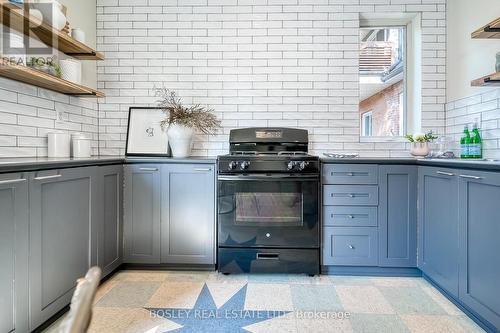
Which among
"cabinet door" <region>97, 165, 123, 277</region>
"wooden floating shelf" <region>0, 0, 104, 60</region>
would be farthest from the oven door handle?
"wooden floating shelf" <region>0, 0, 104, 60</region>

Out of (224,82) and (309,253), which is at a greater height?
(224,82)

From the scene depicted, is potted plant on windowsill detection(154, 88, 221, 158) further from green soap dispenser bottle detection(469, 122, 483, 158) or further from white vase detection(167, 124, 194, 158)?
green soap dispenser bottle detection(469, 122, 483, 158)

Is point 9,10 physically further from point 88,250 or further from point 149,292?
point 149,292

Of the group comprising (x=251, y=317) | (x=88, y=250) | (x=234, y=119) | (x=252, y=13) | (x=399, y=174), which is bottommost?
(x=251, y=317)

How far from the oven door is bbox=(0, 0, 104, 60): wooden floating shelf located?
150 cm

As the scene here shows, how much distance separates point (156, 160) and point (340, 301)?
1.73 meters

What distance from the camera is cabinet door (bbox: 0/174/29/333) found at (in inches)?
54.6

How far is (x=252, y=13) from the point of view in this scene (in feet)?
9.89

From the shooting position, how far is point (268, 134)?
294cm

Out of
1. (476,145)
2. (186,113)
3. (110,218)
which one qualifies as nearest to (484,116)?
(476,145)

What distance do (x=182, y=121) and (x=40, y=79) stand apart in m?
1.10

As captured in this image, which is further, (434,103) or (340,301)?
(434,103)

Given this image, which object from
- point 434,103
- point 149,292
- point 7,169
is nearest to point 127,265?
point 149,292

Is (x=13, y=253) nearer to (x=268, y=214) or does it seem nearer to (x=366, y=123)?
(x=268, y=214)
